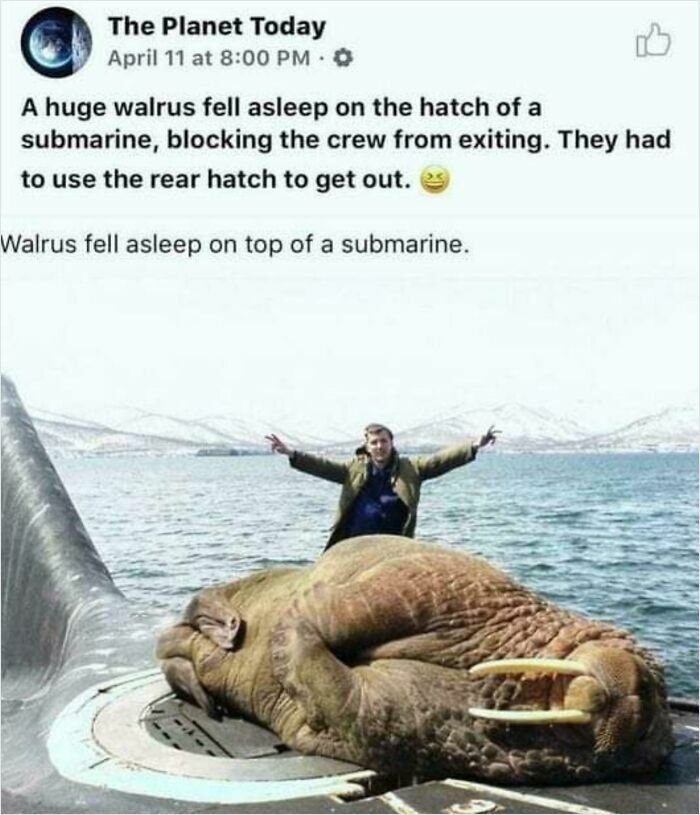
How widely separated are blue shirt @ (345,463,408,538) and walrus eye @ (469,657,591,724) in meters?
2.76

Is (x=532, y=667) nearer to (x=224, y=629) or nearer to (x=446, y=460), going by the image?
(x=224, y=629)

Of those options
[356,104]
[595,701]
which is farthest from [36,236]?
[595,701]

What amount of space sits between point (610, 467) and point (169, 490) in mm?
18372

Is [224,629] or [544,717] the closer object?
[544,717]

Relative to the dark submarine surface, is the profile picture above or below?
above

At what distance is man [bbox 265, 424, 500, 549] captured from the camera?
746 cm

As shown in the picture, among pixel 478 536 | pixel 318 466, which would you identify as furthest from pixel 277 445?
pixel 478 536

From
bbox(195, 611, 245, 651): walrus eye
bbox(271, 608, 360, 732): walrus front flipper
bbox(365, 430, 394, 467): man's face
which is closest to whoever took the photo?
bbox(271, 608, 360, 732): walrus front flipper

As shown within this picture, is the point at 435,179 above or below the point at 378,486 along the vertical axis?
above

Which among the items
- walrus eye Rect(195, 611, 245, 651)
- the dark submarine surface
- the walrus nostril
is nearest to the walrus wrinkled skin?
the walrus nostril

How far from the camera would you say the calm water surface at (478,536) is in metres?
13.4

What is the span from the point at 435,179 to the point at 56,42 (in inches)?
95.9

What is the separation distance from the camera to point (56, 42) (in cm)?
660

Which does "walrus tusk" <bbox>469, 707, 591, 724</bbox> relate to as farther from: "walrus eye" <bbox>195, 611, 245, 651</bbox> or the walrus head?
"walrus eye" <bbox>195, 611, 245, 651</bbox>
